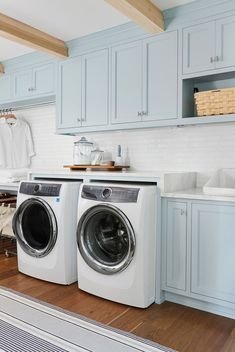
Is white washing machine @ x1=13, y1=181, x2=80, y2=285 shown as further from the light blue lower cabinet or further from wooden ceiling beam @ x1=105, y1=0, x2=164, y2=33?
wooden ceiling beam @ x1=105, y1=0, x2=164, y2=33

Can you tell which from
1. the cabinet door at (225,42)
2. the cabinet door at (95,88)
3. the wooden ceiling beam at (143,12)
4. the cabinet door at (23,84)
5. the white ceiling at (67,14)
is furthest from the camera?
the cabinet door at (23,84)

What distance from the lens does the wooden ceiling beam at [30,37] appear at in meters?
2.75

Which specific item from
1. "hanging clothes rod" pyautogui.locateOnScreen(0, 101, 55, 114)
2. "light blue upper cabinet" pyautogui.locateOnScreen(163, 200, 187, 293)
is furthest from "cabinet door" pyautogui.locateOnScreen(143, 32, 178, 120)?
"hanging clothes rod" pyautogui.locateOnScreen(0, 101, 55, 114)

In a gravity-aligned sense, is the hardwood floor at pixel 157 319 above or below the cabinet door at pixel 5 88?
below

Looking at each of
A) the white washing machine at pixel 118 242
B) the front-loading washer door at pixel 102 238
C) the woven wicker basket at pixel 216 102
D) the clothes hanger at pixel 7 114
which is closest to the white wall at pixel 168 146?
the woven wicker basket at pixel 216 102

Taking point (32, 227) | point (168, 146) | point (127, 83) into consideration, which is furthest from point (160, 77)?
point (32, 227)

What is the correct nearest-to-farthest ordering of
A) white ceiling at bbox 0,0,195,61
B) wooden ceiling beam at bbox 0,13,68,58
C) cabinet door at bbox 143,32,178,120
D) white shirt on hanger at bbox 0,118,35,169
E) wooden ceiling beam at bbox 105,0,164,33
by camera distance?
wooden ceiling beam at bbox 105,0,164,33 < white ceiling at bbox 0,0,195,61 < cabinet door at bbox 143,32,178,120 < wooden ceiling beam at bbox 0,13,68,58 < white shirt on hanger at bbox 0,118,35,169

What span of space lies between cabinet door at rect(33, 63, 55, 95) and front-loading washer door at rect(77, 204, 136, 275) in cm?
177

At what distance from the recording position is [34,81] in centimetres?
365

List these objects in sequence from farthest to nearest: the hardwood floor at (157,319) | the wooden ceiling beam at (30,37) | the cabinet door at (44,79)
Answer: the cabinet door at (44,79) < the wooden ceiling beam at (30,37) < the hardwood floor at (157,319)

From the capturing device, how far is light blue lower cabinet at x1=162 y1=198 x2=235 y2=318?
2086 mm

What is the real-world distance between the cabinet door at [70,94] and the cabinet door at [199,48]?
121 cm

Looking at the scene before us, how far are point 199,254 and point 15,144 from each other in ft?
9.63

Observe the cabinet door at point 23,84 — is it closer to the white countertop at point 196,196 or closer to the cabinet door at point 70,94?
the cabinet door at point 70,94
